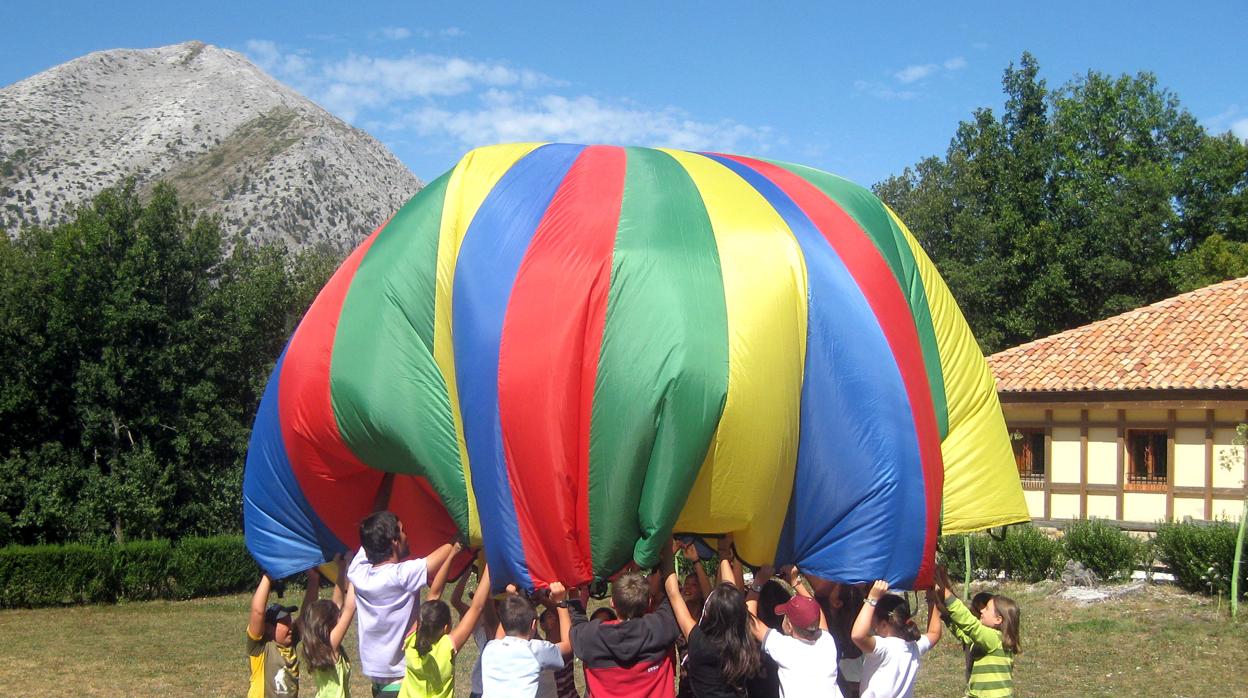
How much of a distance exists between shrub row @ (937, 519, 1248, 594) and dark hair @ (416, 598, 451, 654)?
13350 millimetres

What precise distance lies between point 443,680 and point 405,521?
4.89 feet

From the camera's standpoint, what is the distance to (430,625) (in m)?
5.17

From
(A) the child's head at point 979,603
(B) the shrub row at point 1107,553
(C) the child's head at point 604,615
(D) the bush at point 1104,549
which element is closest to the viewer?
(C) the child's head at point 604,615

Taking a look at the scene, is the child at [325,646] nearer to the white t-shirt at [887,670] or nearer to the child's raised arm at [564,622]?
the child's raised arm at [564,622]

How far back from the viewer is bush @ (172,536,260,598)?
2116 cm

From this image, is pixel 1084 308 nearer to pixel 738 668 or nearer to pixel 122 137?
pixel 738 668

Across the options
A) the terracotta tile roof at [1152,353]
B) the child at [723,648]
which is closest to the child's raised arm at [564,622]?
the child at [723,648]

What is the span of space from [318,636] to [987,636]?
332 cm

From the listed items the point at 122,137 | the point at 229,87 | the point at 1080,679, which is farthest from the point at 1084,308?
the point at 229,87

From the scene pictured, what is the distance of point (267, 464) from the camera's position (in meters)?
6.39

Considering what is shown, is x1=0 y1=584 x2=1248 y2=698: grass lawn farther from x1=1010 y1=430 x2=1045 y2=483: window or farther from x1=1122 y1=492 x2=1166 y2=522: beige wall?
x1=1010 y1=430 x2=1045 y2=483: window

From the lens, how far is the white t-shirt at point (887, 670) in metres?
5.41

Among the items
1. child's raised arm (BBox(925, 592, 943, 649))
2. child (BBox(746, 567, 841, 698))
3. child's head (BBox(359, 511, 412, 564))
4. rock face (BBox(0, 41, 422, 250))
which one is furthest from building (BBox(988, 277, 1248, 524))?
rock face (BBox(0, 41, 422, 250))

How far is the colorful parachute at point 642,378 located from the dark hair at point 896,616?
0.76ft
